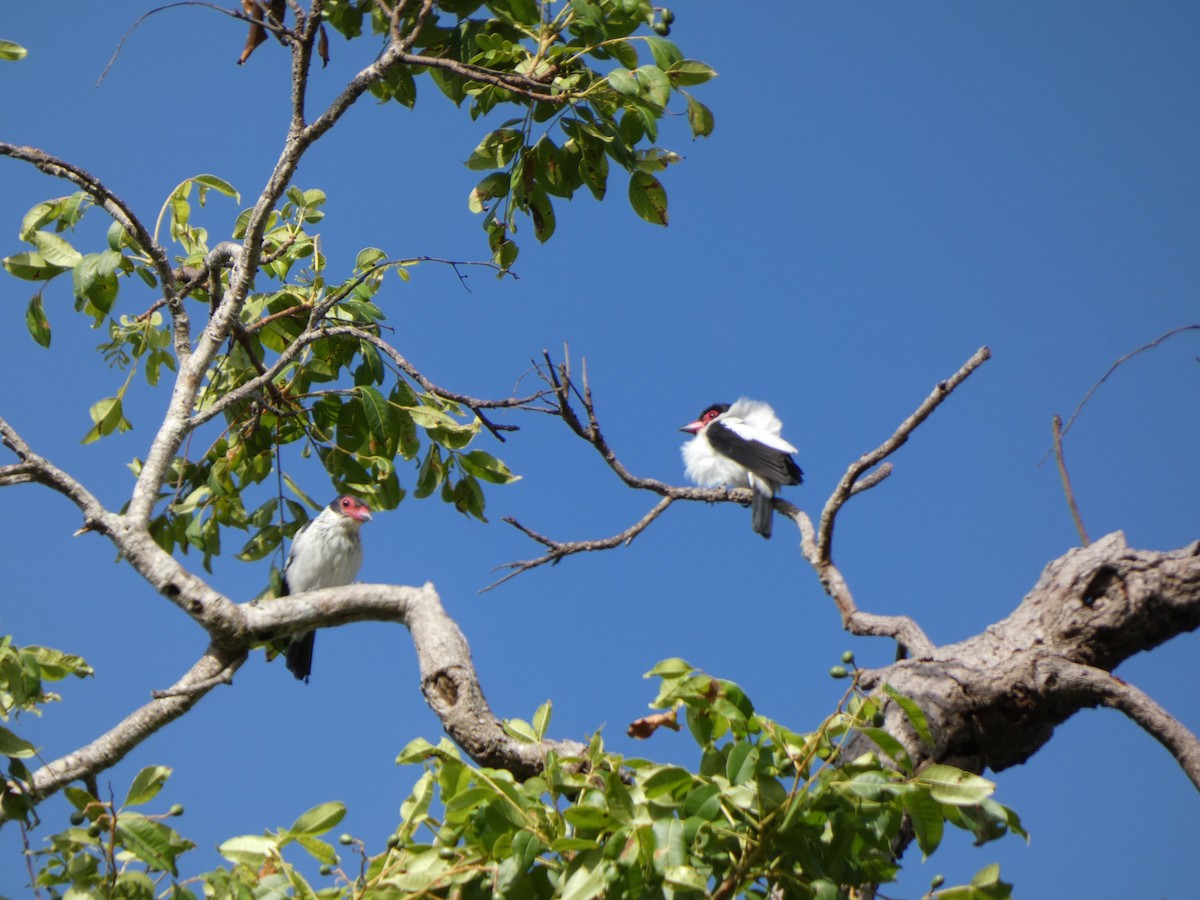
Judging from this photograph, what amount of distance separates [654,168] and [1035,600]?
198cm

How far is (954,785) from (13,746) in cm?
222

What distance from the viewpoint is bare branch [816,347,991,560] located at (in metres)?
2.96

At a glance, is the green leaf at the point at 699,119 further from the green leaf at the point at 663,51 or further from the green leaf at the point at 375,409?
the green leaf at the point at 375,409

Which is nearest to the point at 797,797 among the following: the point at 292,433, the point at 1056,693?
the point at 1056,693

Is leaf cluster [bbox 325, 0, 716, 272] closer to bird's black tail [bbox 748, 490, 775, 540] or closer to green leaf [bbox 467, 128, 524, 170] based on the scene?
green leaf [bbox 467, 128, 524, 170]

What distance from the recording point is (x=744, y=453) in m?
7.87

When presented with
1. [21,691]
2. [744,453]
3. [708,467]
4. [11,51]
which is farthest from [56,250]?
[708,467]

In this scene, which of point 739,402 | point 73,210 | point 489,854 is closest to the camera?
point 489,854

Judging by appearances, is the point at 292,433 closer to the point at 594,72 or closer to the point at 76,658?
the point at 76,658

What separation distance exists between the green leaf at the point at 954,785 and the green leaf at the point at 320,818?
1.24 metres

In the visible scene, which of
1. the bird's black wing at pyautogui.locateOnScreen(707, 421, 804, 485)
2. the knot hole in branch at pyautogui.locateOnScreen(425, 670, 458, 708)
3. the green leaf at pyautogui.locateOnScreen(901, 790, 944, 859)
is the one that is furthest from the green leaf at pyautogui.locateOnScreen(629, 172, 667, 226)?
the bird's black wing at pyautogui.locateOnScreen(707, 421, 804, 485)

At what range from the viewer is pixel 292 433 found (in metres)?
4.42

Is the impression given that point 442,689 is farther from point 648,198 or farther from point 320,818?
point 648,198

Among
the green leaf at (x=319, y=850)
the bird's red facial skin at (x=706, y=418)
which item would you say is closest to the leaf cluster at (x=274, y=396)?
the green leaf at (x=319, y=850)
